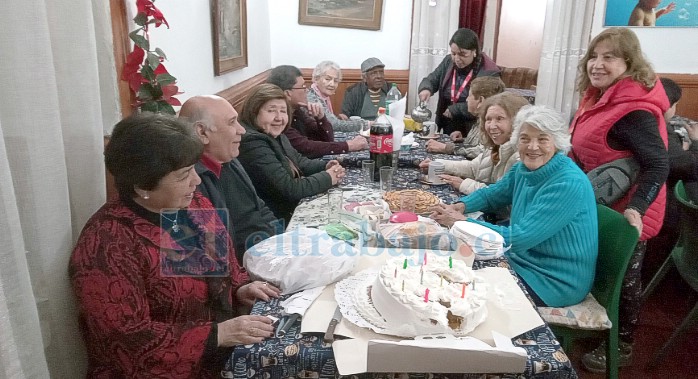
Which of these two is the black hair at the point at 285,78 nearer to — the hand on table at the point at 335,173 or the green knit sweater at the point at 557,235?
the hand on table at the point at 335,173

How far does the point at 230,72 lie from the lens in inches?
126

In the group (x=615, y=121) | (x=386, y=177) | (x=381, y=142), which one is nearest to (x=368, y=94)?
(x=381, y=142)

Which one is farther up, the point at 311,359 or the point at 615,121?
the point at 615,121

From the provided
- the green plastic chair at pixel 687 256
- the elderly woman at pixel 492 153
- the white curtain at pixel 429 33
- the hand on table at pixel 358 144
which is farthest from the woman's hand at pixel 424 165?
the white curtain at pixel 429 33

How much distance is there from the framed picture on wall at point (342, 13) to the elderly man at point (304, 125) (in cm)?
232

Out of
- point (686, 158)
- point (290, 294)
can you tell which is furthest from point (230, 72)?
point (686, 158)

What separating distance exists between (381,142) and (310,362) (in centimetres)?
136

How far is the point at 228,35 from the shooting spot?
309 centimetres

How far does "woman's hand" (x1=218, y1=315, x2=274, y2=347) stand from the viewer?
3.56 ft

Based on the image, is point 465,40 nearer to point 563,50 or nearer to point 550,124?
point 563,50

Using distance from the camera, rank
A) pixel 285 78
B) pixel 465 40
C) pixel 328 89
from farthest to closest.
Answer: pixel 465 40
pixel 328 89
pixel 285 78

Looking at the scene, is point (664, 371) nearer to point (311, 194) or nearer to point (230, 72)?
point (311, 194)

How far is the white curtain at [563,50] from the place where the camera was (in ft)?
14.9

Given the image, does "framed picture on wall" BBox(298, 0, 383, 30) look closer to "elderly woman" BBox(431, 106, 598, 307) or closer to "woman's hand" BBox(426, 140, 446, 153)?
"woman's hand" BBox(426, 140, 446, 153)
